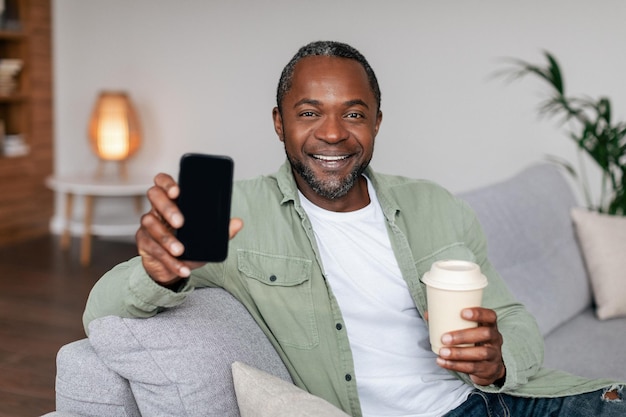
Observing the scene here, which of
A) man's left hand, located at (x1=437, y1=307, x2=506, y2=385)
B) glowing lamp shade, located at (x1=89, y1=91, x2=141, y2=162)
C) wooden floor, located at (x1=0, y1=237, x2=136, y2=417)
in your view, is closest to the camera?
man's left hand, located at (x1=437, y1=307, x2=506, y2=385)

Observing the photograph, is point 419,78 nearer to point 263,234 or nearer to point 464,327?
point 263,234

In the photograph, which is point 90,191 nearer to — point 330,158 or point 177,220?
point 330,158

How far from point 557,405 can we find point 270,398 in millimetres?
674

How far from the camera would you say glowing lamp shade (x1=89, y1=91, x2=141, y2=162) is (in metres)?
4.96

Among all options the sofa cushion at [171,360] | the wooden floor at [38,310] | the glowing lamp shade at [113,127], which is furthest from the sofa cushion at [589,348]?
the glowing lamp shade at [113,127]

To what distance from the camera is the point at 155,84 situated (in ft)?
17.1

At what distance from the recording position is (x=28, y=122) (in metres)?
5.31

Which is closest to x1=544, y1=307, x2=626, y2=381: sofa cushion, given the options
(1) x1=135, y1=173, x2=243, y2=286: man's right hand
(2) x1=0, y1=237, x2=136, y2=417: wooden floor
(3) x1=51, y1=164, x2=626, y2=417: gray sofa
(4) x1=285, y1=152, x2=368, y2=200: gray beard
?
(4) x1=285, y1=152, x2=368, y2=200: gray beard

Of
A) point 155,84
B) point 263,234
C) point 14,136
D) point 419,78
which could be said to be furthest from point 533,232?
point 14,136

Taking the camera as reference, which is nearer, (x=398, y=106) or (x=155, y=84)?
(x=398, y=106)

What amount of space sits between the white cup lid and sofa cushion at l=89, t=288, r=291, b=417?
389mm

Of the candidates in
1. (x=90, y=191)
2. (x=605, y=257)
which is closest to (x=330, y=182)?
(x=605, y=257)

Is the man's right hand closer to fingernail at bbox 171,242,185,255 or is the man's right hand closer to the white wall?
fingernail at bbox 171,242,185,255

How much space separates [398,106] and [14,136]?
8.27ft
